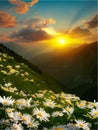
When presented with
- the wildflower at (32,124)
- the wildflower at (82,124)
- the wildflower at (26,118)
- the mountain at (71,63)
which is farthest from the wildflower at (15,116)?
the mountain at (71,63)

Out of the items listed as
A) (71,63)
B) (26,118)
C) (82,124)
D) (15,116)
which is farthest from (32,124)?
(71,63)

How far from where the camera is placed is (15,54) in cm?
5191

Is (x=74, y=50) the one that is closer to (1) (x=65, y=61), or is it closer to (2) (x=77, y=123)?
(1) (x=65, y=61)

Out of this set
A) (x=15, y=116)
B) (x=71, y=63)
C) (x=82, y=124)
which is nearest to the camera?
(x=82, y=124)

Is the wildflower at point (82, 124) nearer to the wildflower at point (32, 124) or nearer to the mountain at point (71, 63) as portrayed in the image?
the wildflower at point (32, 124)

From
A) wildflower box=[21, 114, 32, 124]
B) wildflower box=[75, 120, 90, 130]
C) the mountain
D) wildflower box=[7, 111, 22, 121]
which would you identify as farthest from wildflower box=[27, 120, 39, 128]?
the mountain

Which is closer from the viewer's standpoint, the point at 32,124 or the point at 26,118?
the point at 32,124

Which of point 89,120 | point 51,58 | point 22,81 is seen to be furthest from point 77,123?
point 51,58

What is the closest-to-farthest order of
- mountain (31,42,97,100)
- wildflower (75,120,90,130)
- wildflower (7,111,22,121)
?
wildflower (75,120,90,130) → wildflower (7,111,22,121) → mountain (31,42,97,100)

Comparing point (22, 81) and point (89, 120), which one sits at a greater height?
point (22, 81)

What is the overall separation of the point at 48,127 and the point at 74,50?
177 meters

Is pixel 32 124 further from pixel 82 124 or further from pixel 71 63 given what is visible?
pixel 71 63

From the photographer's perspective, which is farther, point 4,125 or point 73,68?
point 73,68

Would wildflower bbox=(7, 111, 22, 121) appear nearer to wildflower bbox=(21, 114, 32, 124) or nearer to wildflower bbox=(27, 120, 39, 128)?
wildflower bbox=(21, 114, 32, 124)
